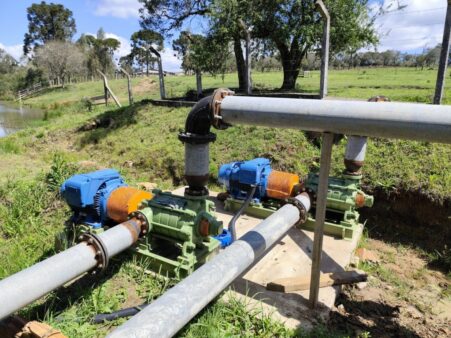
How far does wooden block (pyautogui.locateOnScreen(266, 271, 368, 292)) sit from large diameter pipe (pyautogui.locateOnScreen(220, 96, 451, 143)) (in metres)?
1.50

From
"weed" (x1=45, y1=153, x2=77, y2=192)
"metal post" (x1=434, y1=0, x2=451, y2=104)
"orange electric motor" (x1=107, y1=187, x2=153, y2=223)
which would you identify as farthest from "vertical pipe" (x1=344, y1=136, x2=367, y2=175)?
"weed" (x1=45, y1=153, x2=77, y2=192)

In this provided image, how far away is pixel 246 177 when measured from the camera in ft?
14.4

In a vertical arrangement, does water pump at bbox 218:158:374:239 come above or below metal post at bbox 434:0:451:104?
below

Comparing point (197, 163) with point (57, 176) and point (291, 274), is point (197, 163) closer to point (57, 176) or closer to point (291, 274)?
point (291, 274)

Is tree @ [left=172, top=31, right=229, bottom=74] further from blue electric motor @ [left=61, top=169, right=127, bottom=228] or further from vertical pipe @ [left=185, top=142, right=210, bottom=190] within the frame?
vertical pipe @ [left=185, top=142, right=210, bottom=190]

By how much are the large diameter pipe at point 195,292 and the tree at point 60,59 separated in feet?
131

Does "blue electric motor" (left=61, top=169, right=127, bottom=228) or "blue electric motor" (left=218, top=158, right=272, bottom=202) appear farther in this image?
"blue electric motor" (left=218, top=158, right=272, bottom=202)

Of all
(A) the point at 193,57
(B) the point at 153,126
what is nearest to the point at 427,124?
(B) the point at 153,126

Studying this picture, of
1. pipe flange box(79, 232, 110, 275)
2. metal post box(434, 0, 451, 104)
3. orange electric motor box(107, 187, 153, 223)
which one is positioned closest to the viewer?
pipe flange box(79, 232, 110, 275)

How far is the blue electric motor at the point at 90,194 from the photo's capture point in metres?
3.45

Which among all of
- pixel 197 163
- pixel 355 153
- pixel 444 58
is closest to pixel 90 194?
pixel 197 163

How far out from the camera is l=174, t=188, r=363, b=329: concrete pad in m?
2.80

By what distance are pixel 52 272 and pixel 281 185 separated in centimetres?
287

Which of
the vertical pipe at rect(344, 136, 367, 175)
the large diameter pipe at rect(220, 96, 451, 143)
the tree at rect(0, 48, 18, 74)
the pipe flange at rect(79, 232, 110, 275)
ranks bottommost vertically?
the pipe flange at rect(79, 232, 110, 275)
